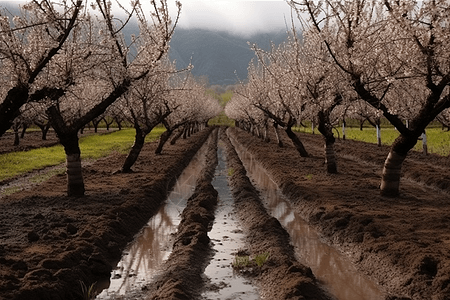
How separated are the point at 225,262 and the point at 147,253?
210 centimetres

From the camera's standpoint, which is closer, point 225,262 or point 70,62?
point 225,262

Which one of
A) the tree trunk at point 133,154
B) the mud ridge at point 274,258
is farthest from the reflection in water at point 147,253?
the tree trunk at point 133,154

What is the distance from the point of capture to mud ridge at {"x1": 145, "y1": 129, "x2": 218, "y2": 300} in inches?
331

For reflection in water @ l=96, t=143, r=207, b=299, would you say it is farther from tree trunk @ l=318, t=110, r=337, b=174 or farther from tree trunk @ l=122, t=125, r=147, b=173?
tree trunk @ l=318, t=110, r=337, b=174

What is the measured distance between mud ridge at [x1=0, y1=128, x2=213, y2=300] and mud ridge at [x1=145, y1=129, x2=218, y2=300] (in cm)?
135

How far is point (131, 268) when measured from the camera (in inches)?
404

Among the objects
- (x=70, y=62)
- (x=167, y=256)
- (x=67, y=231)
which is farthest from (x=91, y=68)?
(x=167, y=256)

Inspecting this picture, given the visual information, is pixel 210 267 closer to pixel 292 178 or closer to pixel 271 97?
pixel 292 178

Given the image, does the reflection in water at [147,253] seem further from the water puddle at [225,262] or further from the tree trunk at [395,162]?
the tree trunk at [395,162]

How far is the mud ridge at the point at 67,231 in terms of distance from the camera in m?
8.22

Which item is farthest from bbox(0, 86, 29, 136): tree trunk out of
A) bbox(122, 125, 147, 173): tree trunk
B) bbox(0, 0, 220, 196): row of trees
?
bbox(122, 125, 147, 173): tree trunk

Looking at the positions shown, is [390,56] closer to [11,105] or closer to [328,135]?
[328,135]

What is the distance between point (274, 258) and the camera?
10.0 m

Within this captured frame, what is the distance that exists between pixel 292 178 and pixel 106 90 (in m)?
9.07
